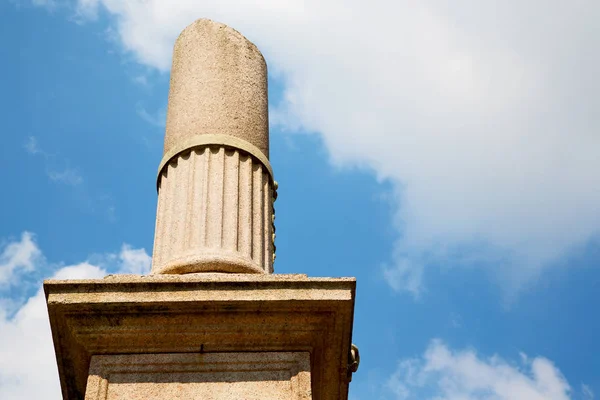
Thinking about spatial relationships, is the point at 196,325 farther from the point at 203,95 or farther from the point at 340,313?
the point at 203,95

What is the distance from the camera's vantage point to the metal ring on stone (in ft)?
25.9

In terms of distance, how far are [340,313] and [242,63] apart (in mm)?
3509

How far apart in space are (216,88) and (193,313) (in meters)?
2.96

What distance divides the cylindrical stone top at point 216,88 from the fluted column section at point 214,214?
0.33 meters

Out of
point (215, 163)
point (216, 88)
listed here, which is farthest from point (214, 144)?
point (216, 88)

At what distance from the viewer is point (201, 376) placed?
6.14 m

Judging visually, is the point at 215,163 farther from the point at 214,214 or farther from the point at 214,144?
the point at 214,214

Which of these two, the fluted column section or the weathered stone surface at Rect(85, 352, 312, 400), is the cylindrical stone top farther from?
the weathered stone surface at Rect(85, 352, 312, 400)

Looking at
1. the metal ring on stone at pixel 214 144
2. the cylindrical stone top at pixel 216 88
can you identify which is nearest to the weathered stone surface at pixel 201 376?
the metal ring on stone at pixel 214 144

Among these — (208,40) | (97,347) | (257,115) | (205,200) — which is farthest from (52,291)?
(208,40)

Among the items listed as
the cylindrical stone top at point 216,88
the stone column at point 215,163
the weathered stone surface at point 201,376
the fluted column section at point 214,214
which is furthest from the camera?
the cylindrical stone top at point 216,88

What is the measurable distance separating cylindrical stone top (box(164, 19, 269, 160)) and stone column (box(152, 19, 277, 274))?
11 mm

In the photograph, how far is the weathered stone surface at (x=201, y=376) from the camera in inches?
237

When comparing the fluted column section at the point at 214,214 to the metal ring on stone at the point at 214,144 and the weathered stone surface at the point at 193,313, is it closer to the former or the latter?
the metal ring on stone at the point at 214,144
